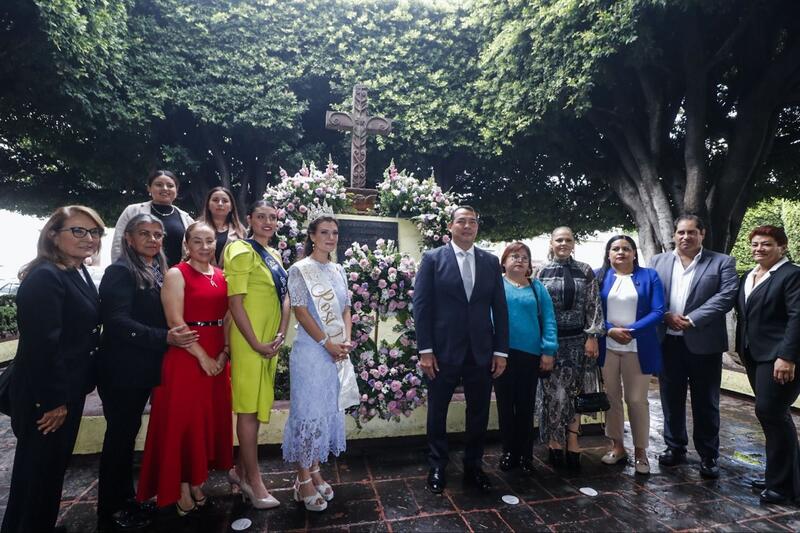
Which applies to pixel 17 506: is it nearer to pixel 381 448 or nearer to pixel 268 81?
pixel 381 448

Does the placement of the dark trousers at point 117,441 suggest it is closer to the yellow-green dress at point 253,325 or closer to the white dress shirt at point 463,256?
the yellow-green dress at point 253,325

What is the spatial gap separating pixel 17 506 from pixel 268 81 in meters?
10.9

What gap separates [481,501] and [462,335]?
1.28 m

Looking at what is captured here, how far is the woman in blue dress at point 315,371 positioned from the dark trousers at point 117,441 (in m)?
1.02

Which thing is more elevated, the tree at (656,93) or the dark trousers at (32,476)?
the tree at (656,93)

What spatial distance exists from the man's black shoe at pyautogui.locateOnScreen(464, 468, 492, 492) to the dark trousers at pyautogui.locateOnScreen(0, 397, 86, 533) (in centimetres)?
284

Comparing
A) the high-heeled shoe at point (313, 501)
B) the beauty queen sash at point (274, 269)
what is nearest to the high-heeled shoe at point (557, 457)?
the high-heeled shoe at point (313, 501)

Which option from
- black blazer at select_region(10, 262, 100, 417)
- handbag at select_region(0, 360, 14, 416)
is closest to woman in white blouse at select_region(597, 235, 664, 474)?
black blazer at select_region(10, 262, 100, 417)

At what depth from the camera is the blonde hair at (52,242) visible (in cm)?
244

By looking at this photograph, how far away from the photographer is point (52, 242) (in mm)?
2514

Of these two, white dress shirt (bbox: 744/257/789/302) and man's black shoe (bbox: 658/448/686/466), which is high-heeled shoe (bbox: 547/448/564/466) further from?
white dress shirt (bbox: 744/257/789/302)

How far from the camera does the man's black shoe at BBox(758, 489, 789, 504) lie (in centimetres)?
336

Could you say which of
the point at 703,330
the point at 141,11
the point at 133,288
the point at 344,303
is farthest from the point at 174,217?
the point at 141,11

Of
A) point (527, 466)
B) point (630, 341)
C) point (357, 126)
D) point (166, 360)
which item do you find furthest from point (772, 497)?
point (357, 126)
